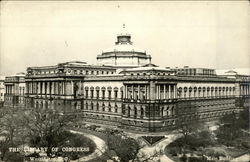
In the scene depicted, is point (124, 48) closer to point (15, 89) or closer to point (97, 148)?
point (15, 89)

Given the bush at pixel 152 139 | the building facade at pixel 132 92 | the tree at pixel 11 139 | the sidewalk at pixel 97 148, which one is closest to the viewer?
the tree at pixel 11 139

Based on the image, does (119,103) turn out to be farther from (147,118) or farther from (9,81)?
(9,81)

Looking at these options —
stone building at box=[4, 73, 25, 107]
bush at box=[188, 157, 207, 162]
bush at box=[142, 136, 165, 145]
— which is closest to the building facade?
bush at box=[142, 136, 165, 145]

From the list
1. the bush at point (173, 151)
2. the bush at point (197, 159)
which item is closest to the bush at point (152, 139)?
the bush at point (173, 151)

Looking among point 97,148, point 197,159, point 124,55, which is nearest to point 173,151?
point 197,159

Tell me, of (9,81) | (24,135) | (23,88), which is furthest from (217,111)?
(9,81)

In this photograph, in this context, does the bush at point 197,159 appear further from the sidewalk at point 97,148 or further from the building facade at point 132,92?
the building facade at point 132,92

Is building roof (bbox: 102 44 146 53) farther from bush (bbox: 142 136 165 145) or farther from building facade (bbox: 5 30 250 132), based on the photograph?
bush (bbox: 142 136 165 145)

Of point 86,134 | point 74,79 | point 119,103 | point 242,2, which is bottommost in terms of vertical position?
point 86,134
